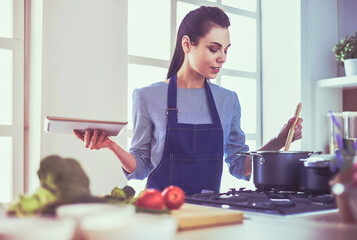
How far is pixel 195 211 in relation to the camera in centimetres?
111

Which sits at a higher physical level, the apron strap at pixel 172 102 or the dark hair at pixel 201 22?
the dark hair at pixel 201 22

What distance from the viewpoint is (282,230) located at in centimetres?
97

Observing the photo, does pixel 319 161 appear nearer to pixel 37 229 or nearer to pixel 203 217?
pixel 203 217

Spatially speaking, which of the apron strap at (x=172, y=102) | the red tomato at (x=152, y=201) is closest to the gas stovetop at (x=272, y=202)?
the red tomato at (x=152, y=201)

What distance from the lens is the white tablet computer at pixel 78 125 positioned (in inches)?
55.0

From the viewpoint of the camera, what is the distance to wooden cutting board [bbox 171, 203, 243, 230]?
1002 mm

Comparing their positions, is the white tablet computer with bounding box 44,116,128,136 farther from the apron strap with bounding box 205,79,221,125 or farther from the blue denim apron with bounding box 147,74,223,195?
the apron strap with bounding box 205,79,221,125

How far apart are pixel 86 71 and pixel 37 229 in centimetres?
188

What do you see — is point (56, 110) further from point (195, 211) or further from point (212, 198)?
point (195, 211)

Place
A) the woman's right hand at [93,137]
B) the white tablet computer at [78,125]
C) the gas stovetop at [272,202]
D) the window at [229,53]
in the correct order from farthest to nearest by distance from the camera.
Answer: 1. the window at [229,53]
2. the woman's right hand at [93,137]
3. the white tablet computer at [78,125]
4. the gas stovetop at [272,202]

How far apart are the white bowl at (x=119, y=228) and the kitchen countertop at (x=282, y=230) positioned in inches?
6.2

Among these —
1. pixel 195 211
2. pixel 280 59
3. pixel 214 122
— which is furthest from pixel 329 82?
pixel 195 211

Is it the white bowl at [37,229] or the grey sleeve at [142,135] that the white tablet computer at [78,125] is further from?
the white bowl at [37,229]

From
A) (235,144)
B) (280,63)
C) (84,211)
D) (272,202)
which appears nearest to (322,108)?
(280,63)
